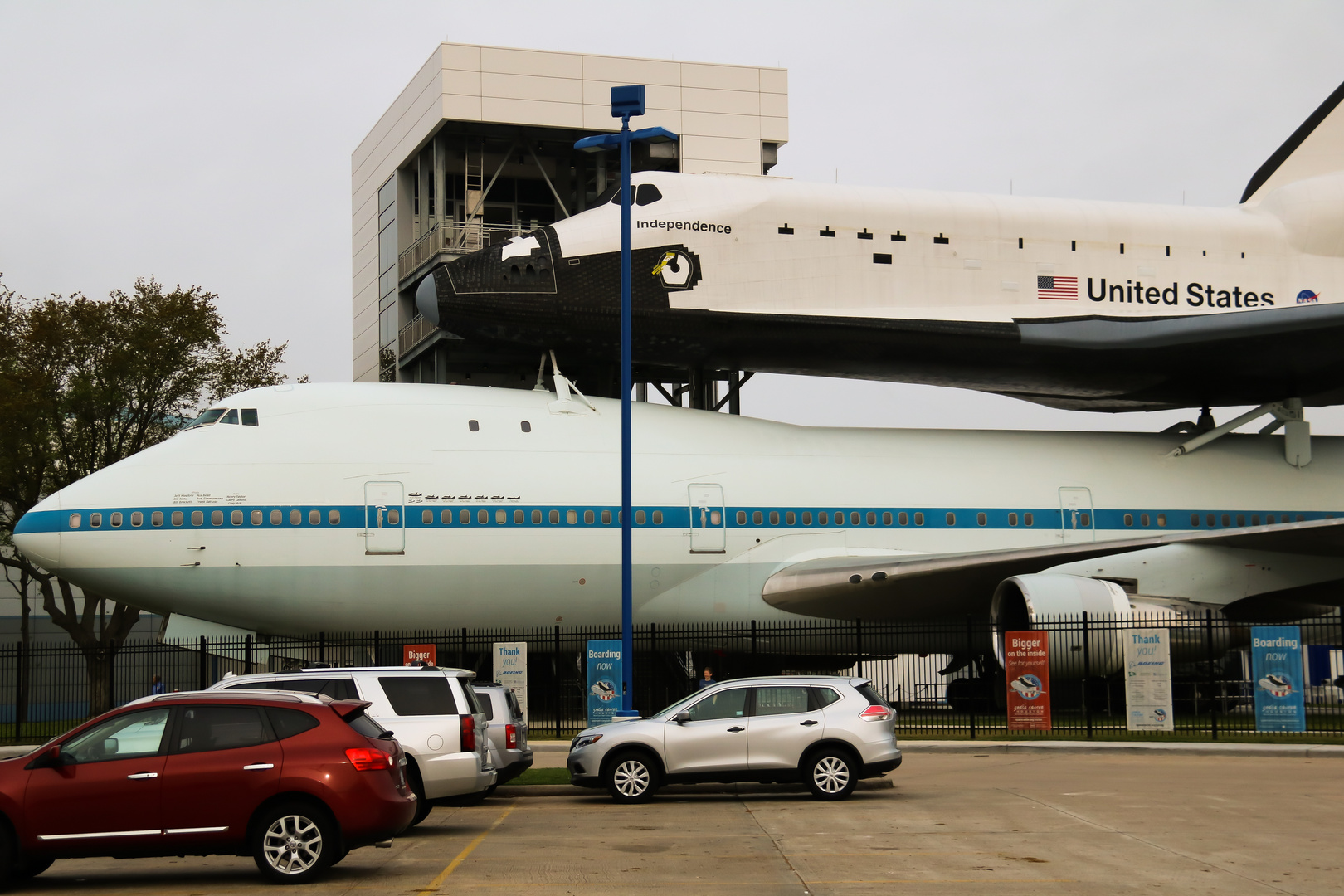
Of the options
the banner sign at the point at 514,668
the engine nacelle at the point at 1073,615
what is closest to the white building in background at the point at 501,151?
the banner sign at the point at 514,668

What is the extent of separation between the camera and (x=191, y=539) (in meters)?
21.2

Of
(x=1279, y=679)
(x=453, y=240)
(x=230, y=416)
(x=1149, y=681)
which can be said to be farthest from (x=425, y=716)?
(x=453, y=240)

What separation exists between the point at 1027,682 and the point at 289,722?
1462 centimetres

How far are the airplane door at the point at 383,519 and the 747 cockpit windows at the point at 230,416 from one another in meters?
2.25

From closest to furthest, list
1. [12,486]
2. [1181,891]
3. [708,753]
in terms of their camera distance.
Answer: [1181,891], [708,753], [12,486]

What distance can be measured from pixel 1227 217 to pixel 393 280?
24443 mm

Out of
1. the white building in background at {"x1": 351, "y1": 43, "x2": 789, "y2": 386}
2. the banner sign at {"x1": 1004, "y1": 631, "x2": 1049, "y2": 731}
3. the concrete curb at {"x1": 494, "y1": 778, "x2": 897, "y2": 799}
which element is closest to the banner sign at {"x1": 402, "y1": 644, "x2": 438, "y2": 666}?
the concrete curb at {"x1": 494, "y1": 778, "x2": 897, "y2": 799}

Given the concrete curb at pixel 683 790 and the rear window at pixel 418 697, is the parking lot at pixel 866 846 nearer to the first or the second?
the concrete curb at pixel 683 790

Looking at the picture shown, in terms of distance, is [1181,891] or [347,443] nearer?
[1181,891]

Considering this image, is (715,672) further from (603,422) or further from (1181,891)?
(1181,891)

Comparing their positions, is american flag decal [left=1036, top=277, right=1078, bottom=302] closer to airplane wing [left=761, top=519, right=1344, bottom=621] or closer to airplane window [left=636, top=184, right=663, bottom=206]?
airplane wing [left=761, top=519, right=1344, bottom=621]

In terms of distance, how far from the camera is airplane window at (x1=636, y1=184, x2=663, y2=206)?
24.0 m

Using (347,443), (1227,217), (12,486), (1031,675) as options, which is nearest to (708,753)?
(1031,675)

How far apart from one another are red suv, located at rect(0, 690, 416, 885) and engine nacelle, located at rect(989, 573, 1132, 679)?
14994 mm
